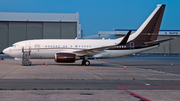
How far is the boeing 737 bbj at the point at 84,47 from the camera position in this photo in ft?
85.7

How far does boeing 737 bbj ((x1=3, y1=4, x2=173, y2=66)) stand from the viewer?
26.1m

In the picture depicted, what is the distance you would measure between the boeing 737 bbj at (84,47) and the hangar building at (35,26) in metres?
32.5

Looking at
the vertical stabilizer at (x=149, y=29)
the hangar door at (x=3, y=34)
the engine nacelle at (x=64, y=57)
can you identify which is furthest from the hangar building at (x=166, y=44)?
the engine nacelle at (x=64, y=57)

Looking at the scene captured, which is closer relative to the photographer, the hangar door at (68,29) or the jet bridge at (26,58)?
the jet bridge at (26,58)

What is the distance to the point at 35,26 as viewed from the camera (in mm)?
59406

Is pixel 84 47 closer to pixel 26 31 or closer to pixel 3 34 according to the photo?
pixel 26 31

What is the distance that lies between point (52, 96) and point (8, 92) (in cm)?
207

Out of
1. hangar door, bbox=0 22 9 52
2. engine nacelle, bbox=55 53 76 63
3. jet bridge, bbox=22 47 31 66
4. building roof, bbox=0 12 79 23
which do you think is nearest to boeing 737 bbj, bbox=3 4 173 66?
engine nacelle, bbox=55 53 76 63

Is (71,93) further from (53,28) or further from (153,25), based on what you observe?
(53,28)

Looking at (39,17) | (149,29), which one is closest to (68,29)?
(39,17)

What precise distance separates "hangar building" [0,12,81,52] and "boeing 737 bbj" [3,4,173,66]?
32.5 metres

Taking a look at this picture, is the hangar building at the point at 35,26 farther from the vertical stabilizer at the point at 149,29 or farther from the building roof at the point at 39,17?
the vertical stabilizer at the point at 149,29

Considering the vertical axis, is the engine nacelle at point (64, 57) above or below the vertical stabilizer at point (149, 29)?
below

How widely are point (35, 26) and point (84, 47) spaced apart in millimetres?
35221
